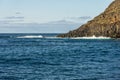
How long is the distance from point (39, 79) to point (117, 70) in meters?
13.2

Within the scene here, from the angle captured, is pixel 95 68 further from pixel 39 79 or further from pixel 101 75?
pixel 39 79

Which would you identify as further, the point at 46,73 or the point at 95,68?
the point at 95,68

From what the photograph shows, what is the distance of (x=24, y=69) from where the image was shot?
219 feet

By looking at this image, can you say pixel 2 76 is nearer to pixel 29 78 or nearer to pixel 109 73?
pixel 29 78

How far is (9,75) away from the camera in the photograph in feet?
193

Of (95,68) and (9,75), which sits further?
(95,68)

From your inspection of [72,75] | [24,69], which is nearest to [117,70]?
[72,75]

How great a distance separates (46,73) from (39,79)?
19.5ft

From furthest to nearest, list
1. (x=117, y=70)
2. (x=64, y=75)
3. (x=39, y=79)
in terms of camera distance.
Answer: (x=117, y=70), (x=64, y=75), (x=39, y=79)

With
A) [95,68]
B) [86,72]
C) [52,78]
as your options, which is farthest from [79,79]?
[95,68]

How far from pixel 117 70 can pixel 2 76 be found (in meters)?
15.9

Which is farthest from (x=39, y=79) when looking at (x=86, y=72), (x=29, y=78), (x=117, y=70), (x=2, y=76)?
(x=117, y=70)

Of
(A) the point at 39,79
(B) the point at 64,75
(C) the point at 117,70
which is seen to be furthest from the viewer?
(C) the point at 117,70

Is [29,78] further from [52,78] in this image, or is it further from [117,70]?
[117,70]
